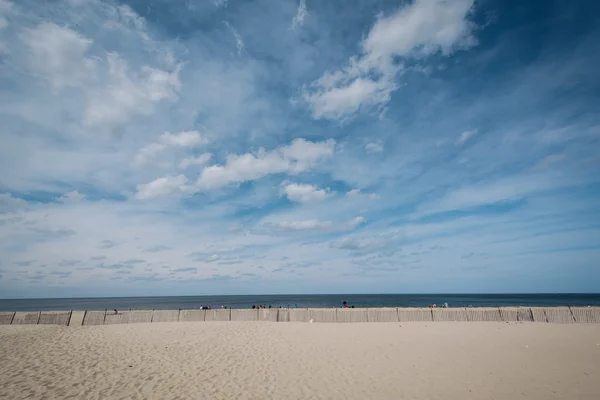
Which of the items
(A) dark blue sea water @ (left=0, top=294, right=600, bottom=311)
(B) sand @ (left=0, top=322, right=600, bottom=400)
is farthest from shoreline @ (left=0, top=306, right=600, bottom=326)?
(A) dark blue sea water @ (left=0, top=294, right=600, bottom=311)

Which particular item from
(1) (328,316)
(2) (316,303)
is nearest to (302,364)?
(1) (328,316)

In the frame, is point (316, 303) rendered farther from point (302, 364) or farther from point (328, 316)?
point (302, 364)

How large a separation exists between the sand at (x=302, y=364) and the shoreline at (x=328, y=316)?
3.49m

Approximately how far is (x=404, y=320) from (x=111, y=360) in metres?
21.6

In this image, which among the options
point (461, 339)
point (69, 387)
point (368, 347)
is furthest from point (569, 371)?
point (69, 387)

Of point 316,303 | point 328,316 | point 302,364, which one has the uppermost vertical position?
point 328,316

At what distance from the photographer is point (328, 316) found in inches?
1035

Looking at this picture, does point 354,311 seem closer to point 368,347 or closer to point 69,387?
point 368,347

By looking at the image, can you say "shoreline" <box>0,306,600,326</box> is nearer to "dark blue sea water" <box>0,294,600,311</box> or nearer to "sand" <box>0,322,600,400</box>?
"sand" <box>0,322,600,400</box>

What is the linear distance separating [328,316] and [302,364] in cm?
1369

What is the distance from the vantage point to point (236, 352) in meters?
15.3

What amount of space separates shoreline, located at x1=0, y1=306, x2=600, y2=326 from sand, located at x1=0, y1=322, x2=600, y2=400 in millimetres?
3489

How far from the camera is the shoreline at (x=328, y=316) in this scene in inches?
955

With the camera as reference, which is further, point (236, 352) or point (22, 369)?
point (236, 352)
